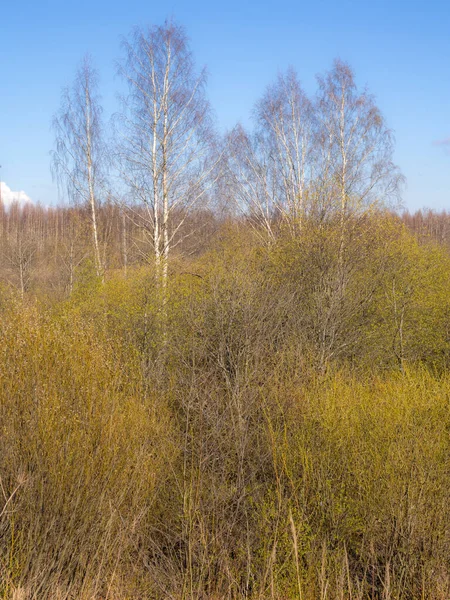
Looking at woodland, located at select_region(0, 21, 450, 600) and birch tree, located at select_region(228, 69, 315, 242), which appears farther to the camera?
birch tree, located at select_region(228, 69, 315, 242)

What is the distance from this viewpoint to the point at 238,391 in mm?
7816

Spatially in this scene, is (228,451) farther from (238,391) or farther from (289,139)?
(289,139)

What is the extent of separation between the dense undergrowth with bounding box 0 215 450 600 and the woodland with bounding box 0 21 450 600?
0.04 meters

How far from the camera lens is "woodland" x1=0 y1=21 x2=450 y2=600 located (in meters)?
5.13

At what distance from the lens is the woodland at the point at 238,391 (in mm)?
5133

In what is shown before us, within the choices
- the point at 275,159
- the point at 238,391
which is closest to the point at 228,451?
the point at 238,391

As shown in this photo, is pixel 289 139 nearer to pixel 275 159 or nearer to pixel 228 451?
pixel 275 159

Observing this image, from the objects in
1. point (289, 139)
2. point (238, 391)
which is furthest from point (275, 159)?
point (238, 391)

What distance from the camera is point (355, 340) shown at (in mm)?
12273

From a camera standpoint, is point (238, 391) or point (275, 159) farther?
point (275, 159)

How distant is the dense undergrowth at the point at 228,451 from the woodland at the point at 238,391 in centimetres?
4

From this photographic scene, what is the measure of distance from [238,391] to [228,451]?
87cm

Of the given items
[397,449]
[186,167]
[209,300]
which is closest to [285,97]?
[186,167]

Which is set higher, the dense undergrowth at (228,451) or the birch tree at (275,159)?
the birch tree at (275,159)
